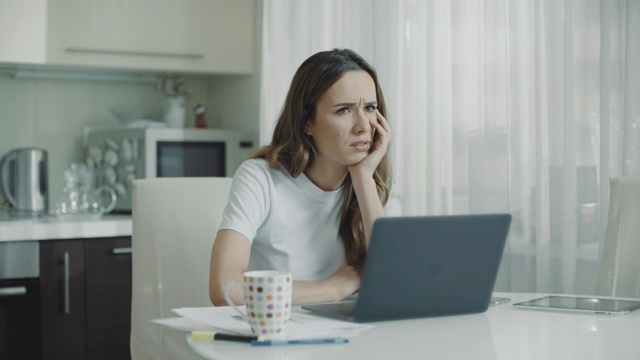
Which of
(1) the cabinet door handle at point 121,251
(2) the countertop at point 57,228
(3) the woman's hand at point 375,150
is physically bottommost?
(1) the cabinet door handle at point 121,251

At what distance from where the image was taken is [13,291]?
3.03 meters

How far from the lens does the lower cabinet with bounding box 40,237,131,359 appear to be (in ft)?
10.2

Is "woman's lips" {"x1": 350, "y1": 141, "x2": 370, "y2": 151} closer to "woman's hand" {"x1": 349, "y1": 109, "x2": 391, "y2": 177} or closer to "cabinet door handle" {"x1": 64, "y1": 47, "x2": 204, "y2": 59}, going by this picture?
"woman's hand" {"x1": 349, "y1": 109, "x2": 391, "y2": 177}

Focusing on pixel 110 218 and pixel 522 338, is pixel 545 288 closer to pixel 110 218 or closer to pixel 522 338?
pixel 522 338

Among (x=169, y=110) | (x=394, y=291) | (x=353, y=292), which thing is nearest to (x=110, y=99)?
(x=169, y=110)

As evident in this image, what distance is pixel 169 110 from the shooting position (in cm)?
380

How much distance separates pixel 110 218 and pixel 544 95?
170cm

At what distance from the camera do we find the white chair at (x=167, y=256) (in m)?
2.10

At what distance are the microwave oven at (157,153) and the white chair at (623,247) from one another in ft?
5.95

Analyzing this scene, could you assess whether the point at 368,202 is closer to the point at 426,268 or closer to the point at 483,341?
the point at 426,268

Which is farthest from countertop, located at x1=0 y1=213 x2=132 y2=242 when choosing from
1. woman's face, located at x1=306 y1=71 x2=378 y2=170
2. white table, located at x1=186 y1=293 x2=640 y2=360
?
white table, located at x1=186 y1=293 x2=640 y2=360

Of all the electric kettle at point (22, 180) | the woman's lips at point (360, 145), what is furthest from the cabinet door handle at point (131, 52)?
the woman's lips at point (360, 145)

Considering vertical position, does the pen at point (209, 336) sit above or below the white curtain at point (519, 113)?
below

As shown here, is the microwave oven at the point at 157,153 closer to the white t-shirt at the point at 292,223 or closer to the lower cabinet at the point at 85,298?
the lower cabinet at the point at 85,298
